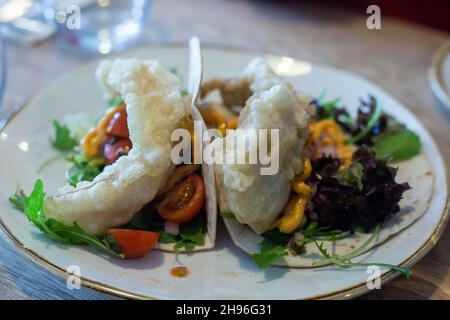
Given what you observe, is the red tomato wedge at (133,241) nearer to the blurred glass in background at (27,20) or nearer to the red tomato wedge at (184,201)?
the red tomato wedge at (184,201)

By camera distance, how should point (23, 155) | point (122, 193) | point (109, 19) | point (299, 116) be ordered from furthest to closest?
point (109, 19), point (23, 155), point (299, 116), point (122, 193)

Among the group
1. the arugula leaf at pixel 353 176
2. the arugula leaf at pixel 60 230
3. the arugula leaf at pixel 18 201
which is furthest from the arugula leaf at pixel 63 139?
the arugula leaf at pixel 353 176

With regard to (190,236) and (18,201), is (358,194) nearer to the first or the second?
(190,236)

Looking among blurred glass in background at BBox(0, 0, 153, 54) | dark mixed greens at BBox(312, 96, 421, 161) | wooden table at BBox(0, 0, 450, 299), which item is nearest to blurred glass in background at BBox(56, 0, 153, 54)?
blurred glass in background at BBox(0, 0, 153, 54)

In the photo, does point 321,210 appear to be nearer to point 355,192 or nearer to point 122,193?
point 355,192

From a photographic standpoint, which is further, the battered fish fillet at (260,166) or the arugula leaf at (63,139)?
the arugula leaf at (63,139)

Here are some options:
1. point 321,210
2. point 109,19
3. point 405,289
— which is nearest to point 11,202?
point 321,210
